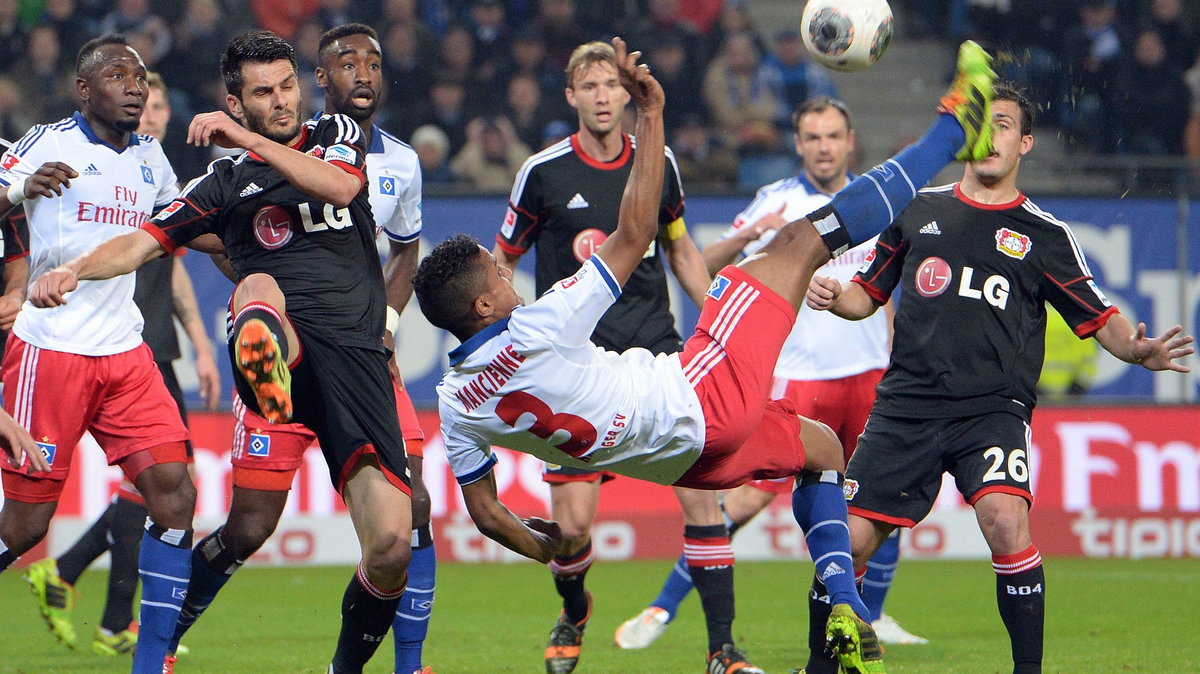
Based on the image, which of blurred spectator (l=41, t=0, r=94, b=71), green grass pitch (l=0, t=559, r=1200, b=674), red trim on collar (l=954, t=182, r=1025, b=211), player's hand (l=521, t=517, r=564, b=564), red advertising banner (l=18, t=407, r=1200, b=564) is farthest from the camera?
blurred spectator (l=41, t=0, r=94, b=71)

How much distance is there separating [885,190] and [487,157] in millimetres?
8506

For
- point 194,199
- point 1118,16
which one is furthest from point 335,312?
point 1118,16

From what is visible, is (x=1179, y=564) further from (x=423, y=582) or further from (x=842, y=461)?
(x=423, y=582)

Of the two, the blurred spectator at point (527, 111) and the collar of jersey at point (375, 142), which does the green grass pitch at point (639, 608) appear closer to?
→ the collar of jersey at point (375, 142)

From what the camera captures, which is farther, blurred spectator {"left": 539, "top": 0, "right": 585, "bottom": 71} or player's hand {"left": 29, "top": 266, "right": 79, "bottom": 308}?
blurred spectator {"left": 539, "top": 0, "right": 585, "bottom": 71}

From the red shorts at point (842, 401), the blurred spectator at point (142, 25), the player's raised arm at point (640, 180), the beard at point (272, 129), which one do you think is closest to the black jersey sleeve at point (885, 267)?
the player's raised arm at point (640, 180)

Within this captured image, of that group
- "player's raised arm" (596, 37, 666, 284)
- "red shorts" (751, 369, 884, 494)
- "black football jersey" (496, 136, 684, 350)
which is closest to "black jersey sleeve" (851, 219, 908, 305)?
"black football jersey" (496, 136, 684, 350)

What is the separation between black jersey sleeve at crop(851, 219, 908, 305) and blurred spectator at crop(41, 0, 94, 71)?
400 inches

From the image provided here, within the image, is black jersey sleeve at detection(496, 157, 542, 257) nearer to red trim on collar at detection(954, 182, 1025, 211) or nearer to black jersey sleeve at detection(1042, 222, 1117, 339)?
red trim on collar at detection(954, 182, 1025, 211)

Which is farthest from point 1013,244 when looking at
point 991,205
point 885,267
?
point 885,267

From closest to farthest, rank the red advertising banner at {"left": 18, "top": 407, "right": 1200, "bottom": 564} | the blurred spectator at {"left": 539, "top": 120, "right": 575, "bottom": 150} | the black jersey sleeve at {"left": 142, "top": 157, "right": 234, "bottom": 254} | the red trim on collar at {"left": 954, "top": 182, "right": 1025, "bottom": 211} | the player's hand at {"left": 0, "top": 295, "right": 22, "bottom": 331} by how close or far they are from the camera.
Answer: the black jersey sleeve at {"left": 142, "top": 157, "right": 234, "bottom": 254} → the player's hand at {"left": 0, "top": 295, "right": 22, "bottom": 331} → the red trim on collar at {"left": 954, "top": 182, "right": 1025, "bottom": 211} → the red advertising banner at {"left": 18, "top": 407, "right": 1200, "bottom": 564} → the blurred spectator at {"left": 539, "top": 120, "right": 575, "bottom": 150}

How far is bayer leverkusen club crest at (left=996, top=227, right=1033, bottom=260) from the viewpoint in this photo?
5.54m

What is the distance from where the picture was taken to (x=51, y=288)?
15.4 ft

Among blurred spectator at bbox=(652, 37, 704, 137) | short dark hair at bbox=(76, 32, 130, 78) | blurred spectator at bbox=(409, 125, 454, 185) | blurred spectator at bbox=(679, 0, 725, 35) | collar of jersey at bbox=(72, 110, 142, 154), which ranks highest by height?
blurred spectator at bbox=(679, 0, 725, 35)
